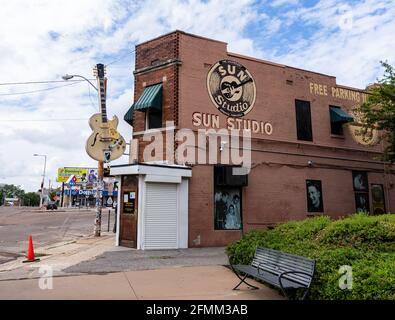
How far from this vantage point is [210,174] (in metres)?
15.7

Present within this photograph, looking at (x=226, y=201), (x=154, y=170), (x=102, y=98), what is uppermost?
(x=102, y=98)

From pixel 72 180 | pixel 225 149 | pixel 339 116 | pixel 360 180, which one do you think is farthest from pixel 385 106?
pixel 72 180

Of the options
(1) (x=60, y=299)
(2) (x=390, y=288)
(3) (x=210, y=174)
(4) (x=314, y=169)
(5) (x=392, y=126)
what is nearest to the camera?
(2) (x=390, y=288)

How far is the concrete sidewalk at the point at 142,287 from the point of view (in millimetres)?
6680

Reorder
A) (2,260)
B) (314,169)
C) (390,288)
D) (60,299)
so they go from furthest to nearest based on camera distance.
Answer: (314,169), (2,260), (60,299), (390,288)

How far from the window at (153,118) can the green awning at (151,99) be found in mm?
300

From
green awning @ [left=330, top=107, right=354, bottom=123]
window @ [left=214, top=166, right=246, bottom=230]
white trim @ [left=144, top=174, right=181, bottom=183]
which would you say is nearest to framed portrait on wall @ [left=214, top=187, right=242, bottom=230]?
window @ [left=214, top=166, right=246, bottom=230]

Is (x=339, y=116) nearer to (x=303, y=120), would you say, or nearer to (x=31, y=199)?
(x=303, y=120)

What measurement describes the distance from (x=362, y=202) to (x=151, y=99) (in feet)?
42.5

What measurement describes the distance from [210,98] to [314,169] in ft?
22.0

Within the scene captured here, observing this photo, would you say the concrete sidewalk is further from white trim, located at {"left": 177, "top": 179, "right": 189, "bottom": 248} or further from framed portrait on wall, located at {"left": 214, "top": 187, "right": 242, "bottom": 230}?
framed portrait on wall, located at {"left": 214, "top": 187, "right": 242, "bottom": 230}

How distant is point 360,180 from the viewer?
798 inches

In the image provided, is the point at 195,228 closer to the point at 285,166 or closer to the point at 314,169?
the point at 285,166
